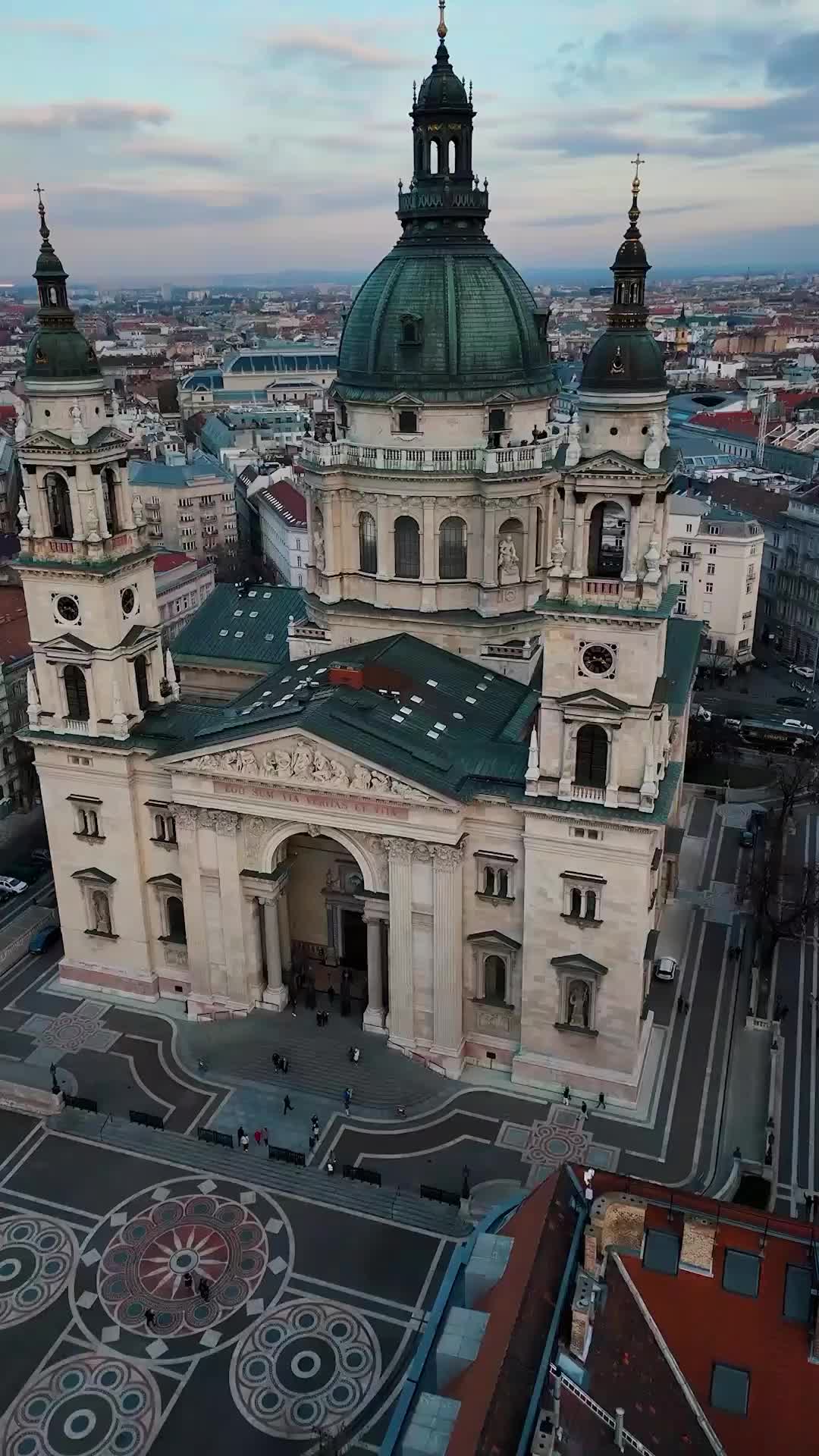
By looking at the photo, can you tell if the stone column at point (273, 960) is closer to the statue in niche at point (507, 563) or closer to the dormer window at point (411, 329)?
the statue in niche at point (507, 563)

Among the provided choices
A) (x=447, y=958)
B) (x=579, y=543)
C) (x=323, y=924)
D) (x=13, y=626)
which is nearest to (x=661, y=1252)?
(x=447, y=958)

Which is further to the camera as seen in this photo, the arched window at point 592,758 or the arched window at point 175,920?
the arched window at point 175,920

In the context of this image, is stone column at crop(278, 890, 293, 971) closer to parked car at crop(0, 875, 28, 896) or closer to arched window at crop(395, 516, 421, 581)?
arched window at crop(395, 516, 421, 581)

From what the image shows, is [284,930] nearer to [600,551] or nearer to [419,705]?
[419,705]

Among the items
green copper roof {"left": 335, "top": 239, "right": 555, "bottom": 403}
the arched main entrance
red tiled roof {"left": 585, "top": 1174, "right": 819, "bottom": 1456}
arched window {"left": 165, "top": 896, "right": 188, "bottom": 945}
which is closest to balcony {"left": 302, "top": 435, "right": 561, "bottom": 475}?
green copper roof {"left": 335, "top": 239, "right": 555, "bottom": 403}

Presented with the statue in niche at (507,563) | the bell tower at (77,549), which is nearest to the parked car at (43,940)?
the bell tower at (77,549)

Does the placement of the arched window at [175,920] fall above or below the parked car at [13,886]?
above
